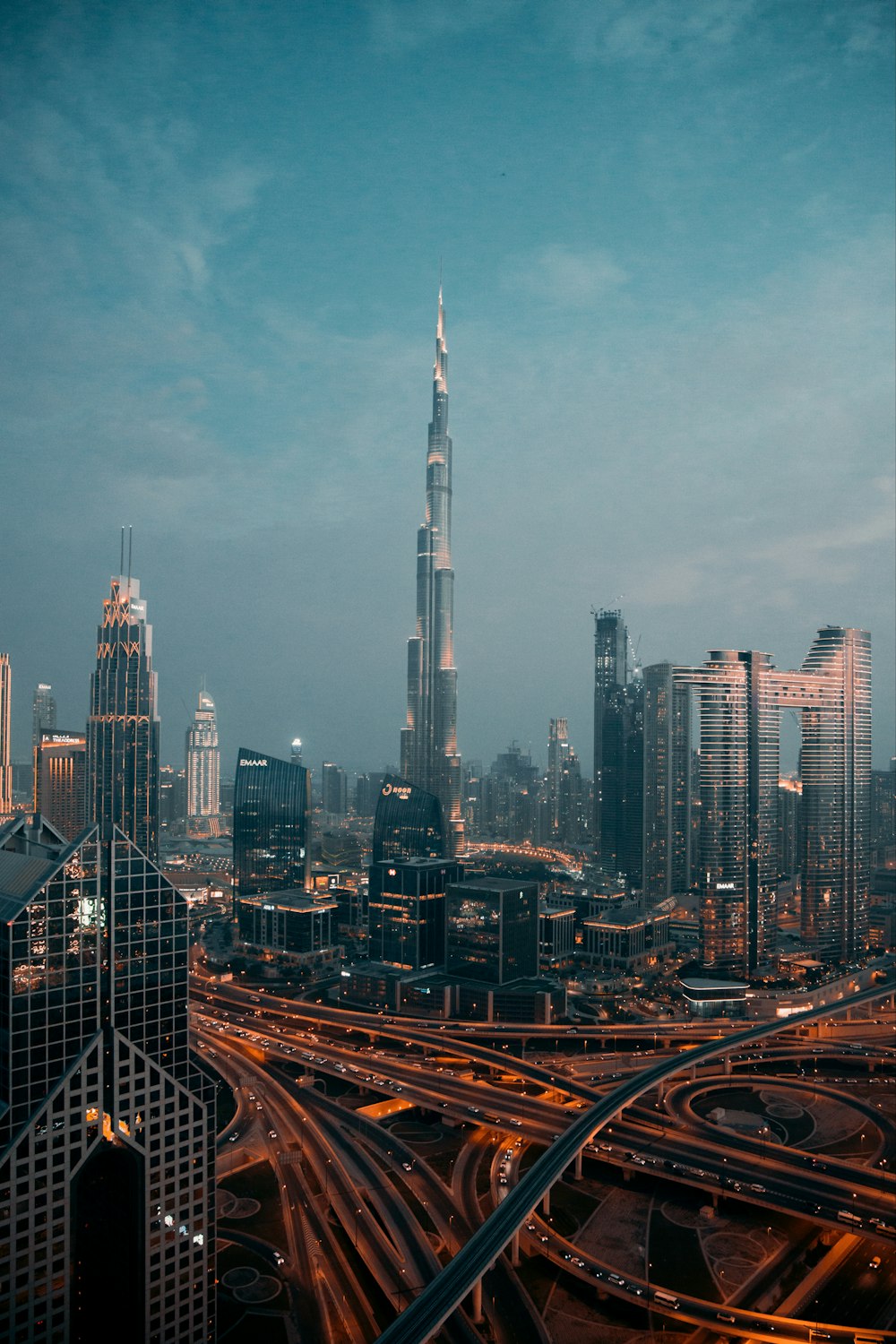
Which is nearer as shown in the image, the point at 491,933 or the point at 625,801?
the point at 491,933

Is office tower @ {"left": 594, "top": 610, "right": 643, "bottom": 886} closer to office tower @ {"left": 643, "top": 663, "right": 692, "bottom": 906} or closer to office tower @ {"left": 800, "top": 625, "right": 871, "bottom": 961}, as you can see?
office tower @ {"left": 643, "top": 663, "right": 692, "bottom": 906}

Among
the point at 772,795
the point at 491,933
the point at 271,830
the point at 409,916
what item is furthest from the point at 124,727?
the point at 772,795

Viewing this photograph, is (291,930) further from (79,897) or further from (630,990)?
(79,897)

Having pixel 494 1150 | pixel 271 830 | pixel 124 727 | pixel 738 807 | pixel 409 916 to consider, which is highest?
pixel 124 727

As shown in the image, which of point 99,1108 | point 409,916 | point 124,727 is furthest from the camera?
point 124,727

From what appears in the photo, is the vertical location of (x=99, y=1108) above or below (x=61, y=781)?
below

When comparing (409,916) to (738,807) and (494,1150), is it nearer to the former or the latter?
(494,1150)

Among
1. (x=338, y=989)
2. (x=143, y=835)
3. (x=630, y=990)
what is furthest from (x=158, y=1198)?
(x=143, y=835)
